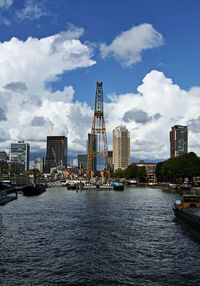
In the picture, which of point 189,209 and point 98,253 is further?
point 189,209

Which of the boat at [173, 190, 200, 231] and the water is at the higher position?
the boat at [173, 190, 200, 231]

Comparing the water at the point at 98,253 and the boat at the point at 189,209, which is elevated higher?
the boat at the point at 189,209

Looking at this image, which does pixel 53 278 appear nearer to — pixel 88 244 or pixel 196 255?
pixel 88 244

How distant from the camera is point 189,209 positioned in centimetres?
5234

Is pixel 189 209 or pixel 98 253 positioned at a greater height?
pixel 189 209

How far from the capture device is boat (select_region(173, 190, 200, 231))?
144ft

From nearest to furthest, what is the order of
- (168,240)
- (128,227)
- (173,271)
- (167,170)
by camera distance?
(173,271) → (168,240) → (128,227) → (167,170)

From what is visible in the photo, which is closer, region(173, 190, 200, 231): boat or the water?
the water

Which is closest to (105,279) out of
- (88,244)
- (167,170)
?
(88,244)

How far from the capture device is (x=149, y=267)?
25719mm

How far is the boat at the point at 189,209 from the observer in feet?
144

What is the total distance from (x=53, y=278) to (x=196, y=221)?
2549 cm

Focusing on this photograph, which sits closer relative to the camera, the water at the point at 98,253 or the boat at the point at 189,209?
the water at the point at 98,253

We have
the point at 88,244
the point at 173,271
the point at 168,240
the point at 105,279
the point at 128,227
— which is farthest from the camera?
the point at 128,227
